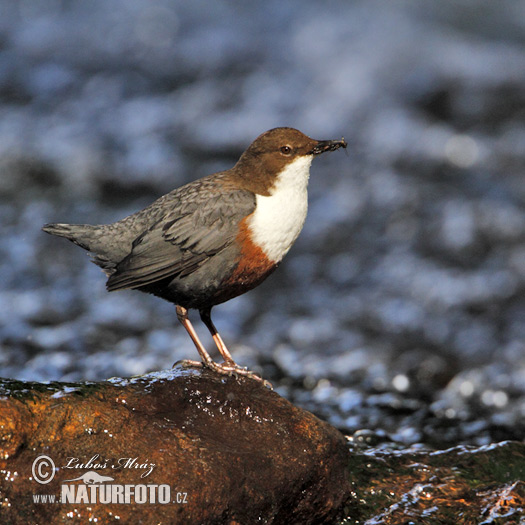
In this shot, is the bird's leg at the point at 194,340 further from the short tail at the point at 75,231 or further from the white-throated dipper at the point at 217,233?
the short tail at the point at 75,231

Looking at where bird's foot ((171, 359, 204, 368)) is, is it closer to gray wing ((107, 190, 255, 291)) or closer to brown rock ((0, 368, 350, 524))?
brown rock ((0, 368, 350, 524))

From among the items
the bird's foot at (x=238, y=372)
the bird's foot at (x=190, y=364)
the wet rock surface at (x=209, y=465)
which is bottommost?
the wet rock surface at (x=209, y=465)

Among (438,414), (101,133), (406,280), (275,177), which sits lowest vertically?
(438,414)

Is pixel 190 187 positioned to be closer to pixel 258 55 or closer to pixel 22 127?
pixel 22 127

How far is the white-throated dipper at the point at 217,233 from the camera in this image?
3.93 meters

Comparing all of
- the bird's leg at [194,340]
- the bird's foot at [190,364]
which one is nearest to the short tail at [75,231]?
the bird's leg at [194,340]

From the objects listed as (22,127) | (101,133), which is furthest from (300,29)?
(22,127)

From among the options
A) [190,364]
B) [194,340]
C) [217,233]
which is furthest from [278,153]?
[190,364]

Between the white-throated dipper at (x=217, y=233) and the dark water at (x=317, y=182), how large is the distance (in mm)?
2033

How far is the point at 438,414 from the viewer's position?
237 inches

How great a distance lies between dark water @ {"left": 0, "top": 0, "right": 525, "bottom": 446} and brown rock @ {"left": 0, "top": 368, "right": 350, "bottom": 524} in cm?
189

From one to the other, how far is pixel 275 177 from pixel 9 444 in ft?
6.53

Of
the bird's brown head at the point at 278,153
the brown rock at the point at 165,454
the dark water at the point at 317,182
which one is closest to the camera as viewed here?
the brown rock at the point at 165,454

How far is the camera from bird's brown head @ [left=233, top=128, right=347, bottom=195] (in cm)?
405
